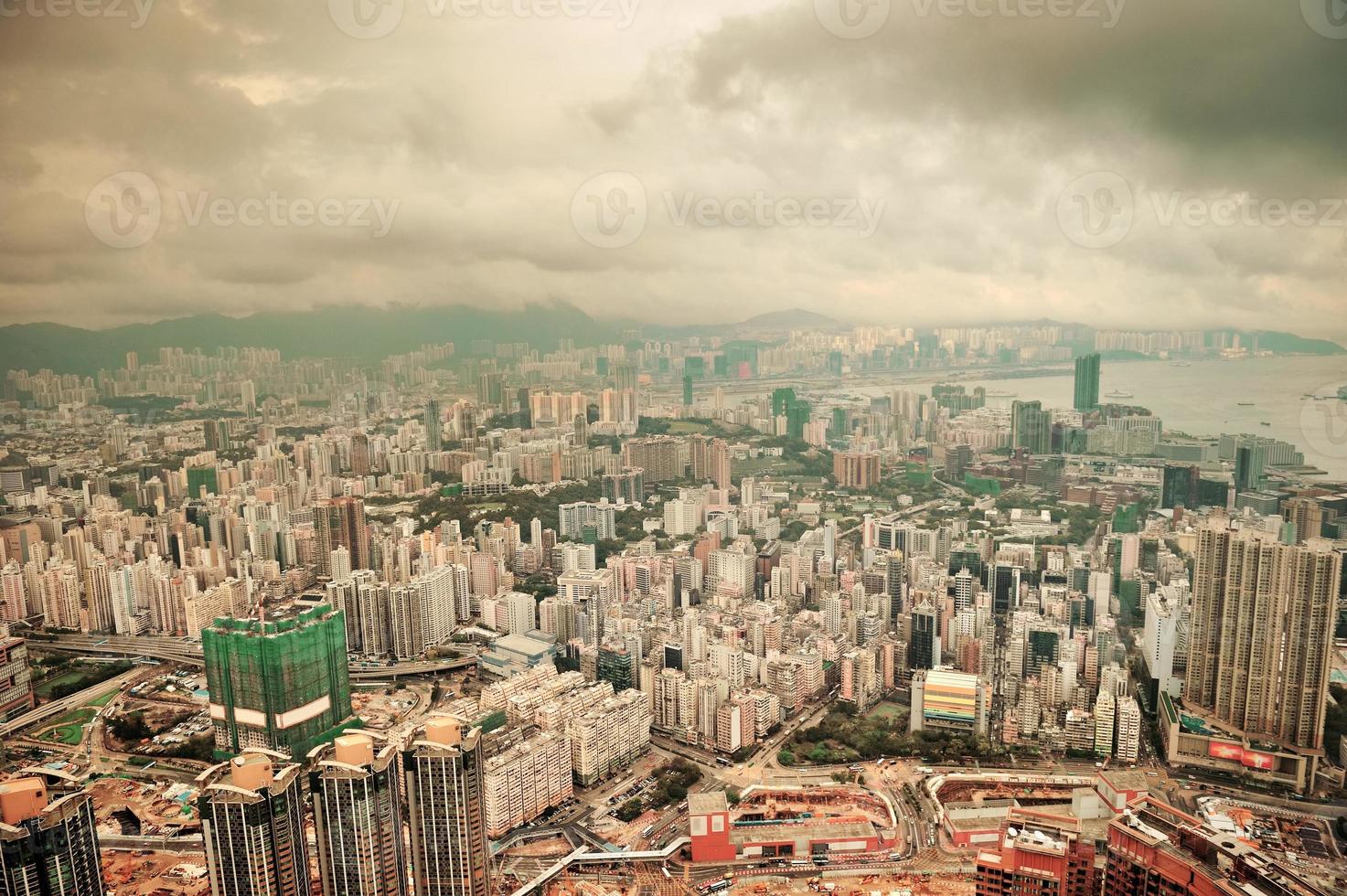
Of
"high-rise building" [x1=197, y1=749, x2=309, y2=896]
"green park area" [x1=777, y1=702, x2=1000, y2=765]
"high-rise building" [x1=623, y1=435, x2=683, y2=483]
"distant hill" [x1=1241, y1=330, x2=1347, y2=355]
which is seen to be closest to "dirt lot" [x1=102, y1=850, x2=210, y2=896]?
"high-rise building" [x1=197, y1=749, x2=309, y2=896]

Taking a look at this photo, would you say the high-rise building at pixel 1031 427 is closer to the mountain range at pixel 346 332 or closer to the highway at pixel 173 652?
the mountain range at pixel 346 332

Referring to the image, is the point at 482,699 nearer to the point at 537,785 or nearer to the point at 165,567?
the point at 537,785

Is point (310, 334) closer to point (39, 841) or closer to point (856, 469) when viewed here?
point (856, 469)

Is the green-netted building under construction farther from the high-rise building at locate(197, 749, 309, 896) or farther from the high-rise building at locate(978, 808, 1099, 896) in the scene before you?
the high-rise building at locate(978, 808, 1099, 896)

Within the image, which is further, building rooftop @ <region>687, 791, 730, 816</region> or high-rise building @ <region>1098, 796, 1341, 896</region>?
building rooftop @ <region>687, 791, 730, 816</region>

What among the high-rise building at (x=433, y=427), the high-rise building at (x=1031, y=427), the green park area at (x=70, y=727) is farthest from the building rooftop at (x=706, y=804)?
the high-rise building at (x=433, y=427)
